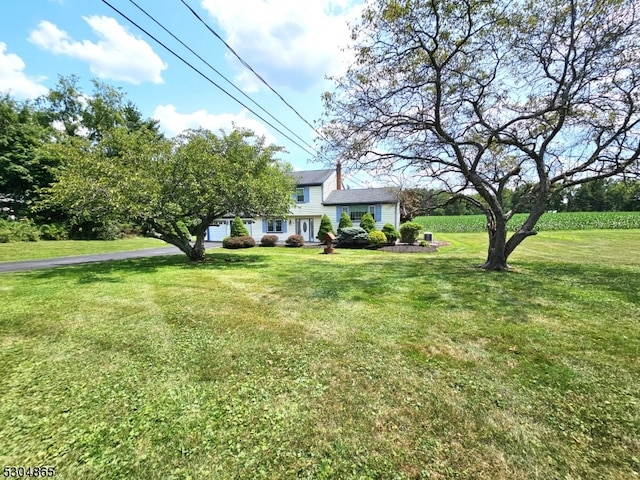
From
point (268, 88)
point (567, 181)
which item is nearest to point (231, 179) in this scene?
point (268, 88)

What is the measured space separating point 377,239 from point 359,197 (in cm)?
628

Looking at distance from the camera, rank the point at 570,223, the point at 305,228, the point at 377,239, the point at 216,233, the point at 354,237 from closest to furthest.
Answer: the point at 377,239
the point at 354,237
the point at 305,228
the point at 216,233
the point at 570,223

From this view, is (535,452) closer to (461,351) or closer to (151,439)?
(461,351)

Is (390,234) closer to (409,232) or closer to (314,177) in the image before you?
(409,232)

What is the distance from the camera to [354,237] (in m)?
17.5

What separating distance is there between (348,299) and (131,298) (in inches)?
176

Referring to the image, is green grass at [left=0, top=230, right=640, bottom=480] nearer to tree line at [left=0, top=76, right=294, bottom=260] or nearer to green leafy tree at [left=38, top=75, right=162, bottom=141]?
tree line at [left=0, top=76, right=294, bottom=260]

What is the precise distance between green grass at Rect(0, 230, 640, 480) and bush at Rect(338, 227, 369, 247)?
11.6 m

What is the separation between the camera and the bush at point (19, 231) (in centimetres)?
1770

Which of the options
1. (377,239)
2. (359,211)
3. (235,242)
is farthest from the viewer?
(359,211)

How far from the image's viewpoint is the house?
21.1 metres

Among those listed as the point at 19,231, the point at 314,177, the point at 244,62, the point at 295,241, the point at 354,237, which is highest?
the point at 244,62

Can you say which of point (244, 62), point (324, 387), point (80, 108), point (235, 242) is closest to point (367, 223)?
point (235, 242)

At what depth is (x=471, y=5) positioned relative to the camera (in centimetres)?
695
